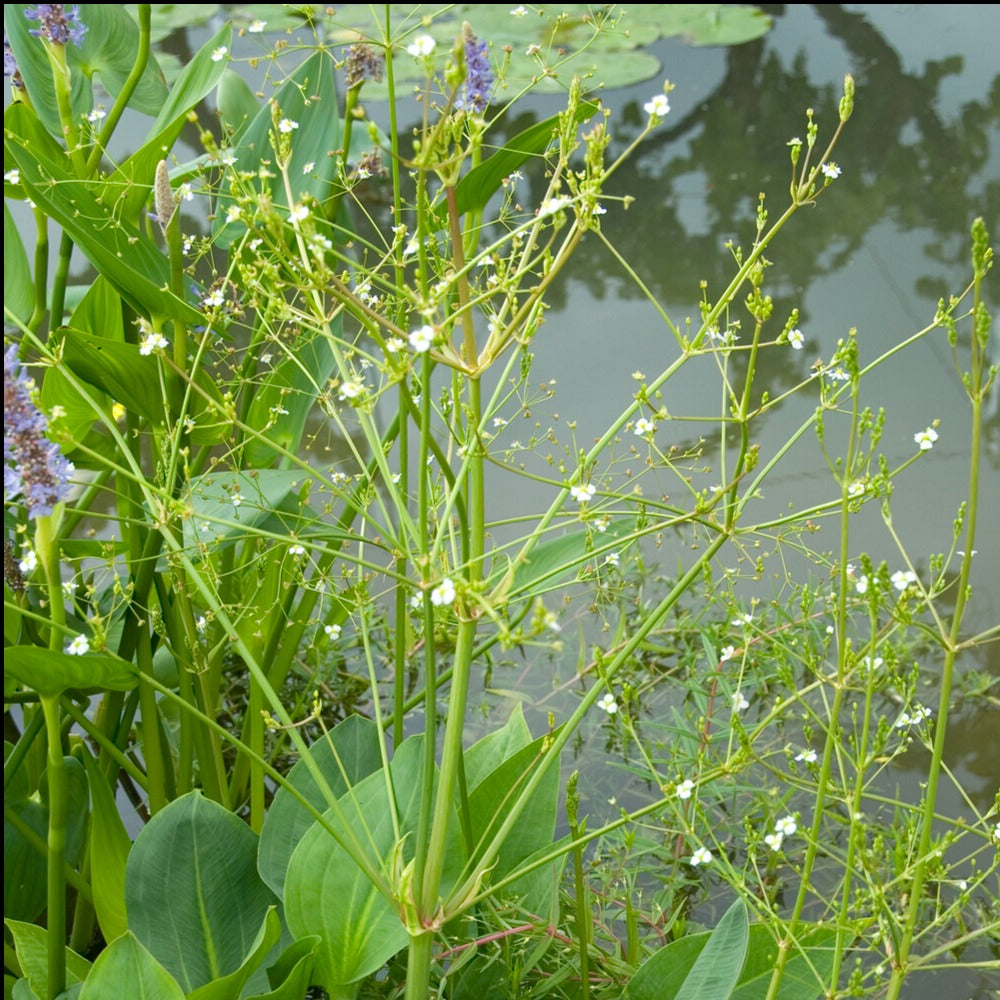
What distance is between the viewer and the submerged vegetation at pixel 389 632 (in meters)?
0.95

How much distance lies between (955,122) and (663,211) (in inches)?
39.9

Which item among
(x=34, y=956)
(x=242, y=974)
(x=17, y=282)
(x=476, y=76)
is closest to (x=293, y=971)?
(x=242, y=974)

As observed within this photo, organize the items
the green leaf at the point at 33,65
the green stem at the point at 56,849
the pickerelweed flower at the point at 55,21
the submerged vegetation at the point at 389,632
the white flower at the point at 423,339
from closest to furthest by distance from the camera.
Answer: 1. the white flower at the point at 423,339
2. the submerged vegetation at the point at 389,632
3. the green stem at the point at 56,849
4. the pickerelweed flower at the point at 55,21
5. the green leaf at the point at 33,65

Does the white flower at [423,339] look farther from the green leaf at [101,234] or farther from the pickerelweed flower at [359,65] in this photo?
the pickerelweed flower at [359,65]

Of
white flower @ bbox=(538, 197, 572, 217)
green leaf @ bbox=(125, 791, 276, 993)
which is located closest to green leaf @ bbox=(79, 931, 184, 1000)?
green leaf @ bbox=(125, 791, 276, 993)

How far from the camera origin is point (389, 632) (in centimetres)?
196

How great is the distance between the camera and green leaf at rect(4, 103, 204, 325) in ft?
4.00

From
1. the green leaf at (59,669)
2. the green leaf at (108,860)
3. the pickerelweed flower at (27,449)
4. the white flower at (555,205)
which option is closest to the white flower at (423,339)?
the white flower at (555,205)

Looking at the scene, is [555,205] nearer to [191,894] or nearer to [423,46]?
[423,46]

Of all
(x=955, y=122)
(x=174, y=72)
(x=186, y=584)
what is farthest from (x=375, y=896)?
(x=174, y=72)

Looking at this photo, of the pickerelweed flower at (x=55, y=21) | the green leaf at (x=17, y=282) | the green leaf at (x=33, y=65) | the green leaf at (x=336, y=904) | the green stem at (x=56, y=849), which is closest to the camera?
the green stem at (x=56, y=849)

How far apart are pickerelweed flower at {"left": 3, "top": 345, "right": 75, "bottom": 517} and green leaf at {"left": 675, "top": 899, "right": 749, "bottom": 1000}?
0.71 meters

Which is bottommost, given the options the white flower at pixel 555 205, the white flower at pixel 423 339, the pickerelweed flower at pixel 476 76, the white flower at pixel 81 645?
the white flower at pixel 81 645

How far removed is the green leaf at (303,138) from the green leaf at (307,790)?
2.12 feet
